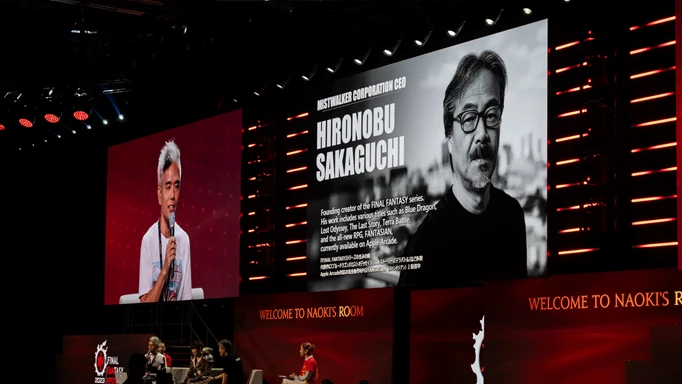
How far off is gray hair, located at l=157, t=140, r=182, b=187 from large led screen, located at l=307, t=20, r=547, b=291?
3.68m

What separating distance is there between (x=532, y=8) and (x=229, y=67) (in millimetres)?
6046

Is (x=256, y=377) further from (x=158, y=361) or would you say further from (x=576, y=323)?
(x=576, y=323)

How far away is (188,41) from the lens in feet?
48.6

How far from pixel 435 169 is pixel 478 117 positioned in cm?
95

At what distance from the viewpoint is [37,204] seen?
20969mm

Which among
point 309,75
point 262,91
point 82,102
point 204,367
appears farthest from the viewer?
point 82,102

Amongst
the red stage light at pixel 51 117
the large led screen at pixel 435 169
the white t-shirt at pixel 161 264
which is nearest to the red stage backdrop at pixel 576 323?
the large led screen at pixel 435 169

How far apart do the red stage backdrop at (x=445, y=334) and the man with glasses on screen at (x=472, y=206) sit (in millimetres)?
2489

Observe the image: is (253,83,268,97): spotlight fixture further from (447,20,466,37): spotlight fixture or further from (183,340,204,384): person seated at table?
(183,340,204,384): person seated at table

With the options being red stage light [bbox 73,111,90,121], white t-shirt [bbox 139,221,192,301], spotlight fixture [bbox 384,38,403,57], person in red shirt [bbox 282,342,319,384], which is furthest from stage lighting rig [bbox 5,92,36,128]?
person in red shirt [bbox 282,342,319,384]

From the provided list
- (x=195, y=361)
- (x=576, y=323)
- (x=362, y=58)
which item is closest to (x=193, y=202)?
(x=195, y=361)

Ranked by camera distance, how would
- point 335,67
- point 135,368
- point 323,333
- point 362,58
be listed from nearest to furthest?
point 135,368 < point 362,58 < point 335,67 < point 323,333

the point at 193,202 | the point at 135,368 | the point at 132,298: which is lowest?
the point at 135,368

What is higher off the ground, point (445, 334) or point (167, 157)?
point (167, 157)
